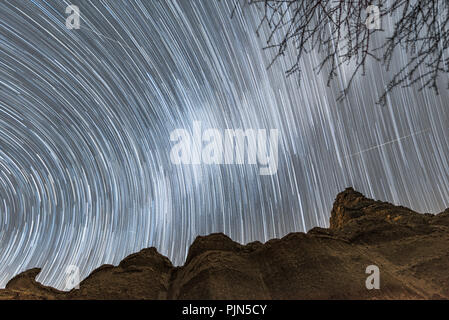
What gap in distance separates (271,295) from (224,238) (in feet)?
6.68

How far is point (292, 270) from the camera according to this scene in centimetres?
463

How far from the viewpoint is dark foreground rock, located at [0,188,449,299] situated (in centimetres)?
409

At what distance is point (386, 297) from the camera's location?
12.7 feet

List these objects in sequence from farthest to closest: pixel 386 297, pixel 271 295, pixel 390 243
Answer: pixel 390 243, pixel 271 295, pixel 386 297

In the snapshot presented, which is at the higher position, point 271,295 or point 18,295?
point 18,295

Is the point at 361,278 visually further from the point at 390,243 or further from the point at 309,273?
the point at 390,243

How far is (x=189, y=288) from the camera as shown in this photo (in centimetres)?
430

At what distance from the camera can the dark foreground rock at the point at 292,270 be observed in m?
4.09
